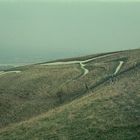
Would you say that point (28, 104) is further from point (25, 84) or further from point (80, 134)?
point (80, 134)

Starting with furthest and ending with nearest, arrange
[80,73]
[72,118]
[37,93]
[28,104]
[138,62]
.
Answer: [80,73], [138,62], [37,93], [28,104], [72,118]

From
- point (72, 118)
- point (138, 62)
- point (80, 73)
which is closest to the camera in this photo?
point (72, 118)

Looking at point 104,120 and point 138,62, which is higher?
point 138,62

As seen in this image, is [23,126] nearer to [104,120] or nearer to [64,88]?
[104,120]

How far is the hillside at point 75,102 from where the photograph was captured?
40438 mm

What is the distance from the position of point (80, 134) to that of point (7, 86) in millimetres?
35979

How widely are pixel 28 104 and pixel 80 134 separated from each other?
1981cm

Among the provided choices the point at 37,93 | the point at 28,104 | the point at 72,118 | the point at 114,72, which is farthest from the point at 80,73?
the point at 72,118

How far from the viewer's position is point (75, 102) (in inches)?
2055

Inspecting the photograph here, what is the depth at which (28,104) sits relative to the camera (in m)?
58.3

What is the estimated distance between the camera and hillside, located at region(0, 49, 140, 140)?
4044 centimetres

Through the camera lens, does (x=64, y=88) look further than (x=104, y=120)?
Yes

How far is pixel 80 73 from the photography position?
7519 cm

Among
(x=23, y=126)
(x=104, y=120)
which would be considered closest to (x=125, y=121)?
(x=104, y=120)
